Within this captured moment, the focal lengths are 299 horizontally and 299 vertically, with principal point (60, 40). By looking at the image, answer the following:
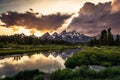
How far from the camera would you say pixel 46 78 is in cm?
3978

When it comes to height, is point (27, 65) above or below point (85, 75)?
below

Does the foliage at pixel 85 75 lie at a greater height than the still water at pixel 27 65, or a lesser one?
greater

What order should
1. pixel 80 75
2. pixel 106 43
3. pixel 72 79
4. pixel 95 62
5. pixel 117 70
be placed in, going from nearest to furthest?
pixel 72 79
pixel 80 75
pixel 117 70
pixel 95 62
pixel 106 43

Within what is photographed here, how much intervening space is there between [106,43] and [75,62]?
122m

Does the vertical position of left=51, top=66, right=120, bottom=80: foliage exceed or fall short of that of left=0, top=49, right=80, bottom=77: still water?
it exceeds it

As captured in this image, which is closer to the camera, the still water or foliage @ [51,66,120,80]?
foliage @ [51,66,120,80]

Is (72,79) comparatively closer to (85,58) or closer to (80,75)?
(80,75)

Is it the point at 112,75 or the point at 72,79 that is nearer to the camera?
the point at 72,79

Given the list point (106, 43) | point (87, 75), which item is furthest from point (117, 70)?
point (106, 43)

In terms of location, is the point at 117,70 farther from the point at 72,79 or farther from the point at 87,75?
the point at 72,79

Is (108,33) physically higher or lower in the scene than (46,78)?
higher

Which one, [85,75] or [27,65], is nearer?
[85,75]

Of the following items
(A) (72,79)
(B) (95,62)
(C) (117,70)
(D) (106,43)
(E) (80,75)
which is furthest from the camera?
(D) (106,43)

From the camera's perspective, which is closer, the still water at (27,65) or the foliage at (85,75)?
the foliage at (85,75)
